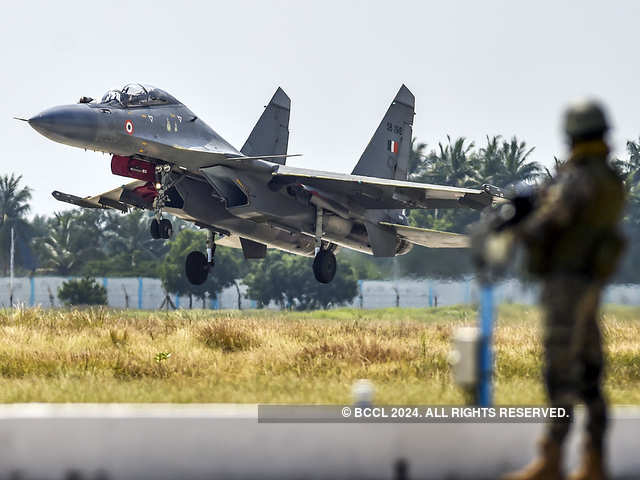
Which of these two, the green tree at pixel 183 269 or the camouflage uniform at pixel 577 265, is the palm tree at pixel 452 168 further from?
the camouflage uniform at pixel 577 265

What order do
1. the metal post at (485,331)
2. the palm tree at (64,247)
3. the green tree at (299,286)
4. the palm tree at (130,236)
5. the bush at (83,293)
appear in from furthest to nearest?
1. the palm tree at (130,236)
2. the palm tree at (64,247)
3. the green tree at (299,286)
4. the bush at (83,293)
5. the metal post at (485,331)

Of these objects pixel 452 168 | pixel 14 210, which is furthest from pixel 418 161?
pixel 14 210

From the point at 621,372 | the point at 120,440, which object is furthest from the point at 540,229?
the point at 621,372

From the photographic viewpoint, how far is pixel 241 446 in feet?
18.1

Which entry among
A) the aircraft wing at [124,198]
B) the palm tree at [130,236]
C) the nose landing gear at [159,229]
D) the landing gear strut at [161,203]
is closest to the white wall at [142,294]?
the palm tree at [130,236]

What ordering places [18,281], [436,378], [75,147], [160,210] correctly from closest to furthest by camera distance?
[436,378]
[75,147]
[160,210]
[18,281]

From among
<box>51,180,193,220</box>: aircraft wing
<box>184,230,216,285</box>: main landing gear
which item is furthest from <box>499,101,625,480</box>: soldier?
<box>184,230,216,285</box>: main landing gear

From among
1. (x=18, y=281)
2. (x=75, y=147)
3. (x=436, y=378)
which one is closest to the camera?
(x=436, y=378)

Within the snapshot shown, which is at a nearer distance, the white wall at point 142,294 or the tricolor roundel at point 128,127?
the tricolor roundel at point 128,127

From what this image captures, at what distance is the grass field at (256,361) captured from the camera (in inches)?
342

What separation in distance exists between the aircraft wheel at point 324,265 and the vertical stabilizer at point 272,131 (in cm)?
314

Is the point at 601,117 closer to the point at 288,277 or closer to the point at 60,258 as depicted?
the point at 288,277

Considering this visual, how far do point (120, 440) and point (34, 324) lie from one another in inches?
532

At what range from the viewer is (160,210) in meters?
19.3
